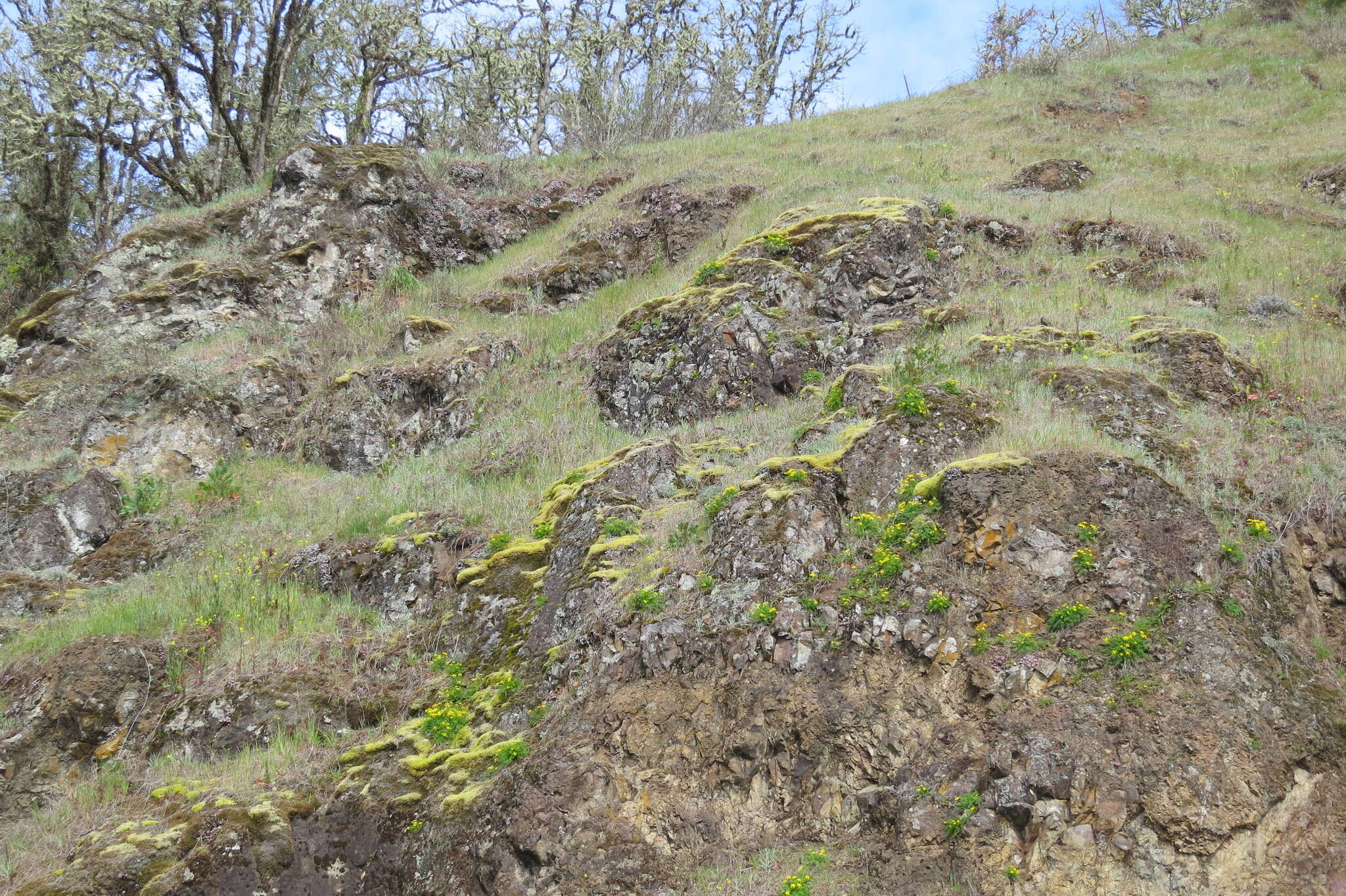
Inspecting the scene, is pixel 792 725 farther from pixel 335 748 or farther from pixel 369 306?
pixel 369 306

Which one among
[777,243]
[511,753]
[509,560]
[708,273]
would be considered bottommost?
[511,753]

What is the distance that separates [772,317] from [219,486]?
8.66 metres

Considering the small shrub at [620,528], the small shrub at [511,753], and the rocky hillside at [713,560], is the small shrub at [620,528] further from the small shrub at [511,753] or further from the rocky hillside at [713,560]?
the small shrub at [511,753]

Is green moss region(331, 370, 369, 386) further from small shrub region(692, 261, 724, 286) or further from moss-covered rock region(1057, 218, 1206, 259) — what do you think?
moss-covered rock region(1057, 218, 1206, 259)

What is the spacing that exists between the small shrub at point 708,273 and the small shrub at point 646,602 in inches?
298

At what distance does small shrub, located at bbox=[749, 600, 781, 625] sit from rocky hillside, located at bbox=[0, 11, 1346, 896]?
28mm

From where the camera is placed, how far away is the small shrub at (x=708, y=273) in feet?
44.9

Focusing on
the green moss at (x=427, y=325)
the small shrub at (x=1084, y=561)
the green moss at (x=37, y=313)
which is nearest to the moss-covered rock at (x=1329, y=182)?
the small shrub at (x=1084, y=561)

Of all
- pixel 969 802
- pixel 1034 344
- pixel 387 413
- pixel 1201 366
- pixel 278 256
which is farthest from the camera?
pixel 278 256

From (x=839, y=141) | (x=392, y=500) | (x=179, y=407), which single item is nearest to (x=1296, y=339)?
(x=392, y=500)

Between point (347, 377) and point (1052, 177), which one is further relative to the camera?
point (1052, 177)

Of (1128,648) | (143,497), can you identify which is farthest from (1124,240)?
(143,497)

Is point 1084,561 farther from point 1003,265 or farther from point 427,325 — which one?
point 427,325

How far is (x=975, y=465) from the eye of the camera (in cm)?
725
